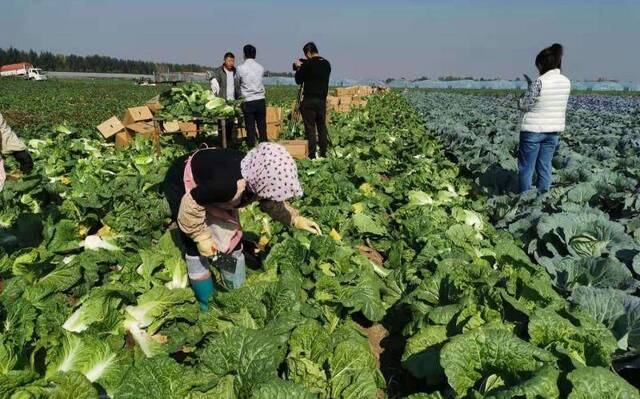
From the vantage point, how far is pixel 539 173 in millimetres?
7266

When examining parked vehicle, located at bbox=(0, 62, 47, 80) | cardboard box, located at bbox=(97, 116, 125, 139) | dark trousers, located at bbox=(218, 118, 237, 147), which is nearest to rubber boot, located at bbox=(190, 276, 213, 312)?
dark trousers, located at bbox=(218, 118, 237, 147)

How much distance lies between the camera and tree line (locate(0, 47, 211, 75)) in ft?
424

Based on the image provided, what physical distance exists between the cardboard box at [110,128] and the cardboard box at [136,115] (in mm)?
290

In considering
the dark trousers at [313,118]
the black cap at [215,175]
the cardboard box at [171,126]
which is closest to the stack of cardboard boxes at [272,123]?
the dark trousers at [313,118]

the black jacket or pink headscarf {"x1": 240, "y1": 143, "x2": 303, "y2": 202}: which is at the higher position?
the black jacket

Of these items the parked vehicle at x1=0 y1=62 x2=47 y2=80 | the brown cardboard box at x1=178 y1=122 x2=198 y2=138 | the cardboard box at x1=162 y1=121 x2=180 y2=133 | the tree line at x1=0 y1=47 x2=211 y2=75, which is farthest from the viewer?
the tree line at x1=0 y1=47 x2=211 y2=75

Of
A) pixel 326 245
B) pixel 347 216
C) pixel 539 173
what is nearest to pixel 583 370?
pixel 326 245

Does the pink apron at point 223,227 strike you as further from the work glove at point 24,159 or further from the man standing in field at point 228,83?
the man standing in field at point 228,83

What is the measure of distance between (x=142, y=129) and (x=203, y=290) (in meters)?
8.08

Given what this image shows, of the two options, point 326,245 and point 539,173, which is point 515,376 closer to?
point 326,245

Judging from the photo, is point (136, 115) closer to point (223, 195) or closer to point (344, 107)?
point (223, 195)

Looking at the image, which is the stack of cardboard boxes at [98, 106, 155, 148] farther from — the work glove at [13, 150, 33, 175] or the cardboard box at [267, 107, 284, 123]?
the work glove at [13, 150, 33, 175]

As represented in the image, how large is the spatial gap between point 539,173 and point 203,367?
6217 mm

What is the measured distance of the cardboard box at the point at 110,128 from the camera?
1090 centimetres
